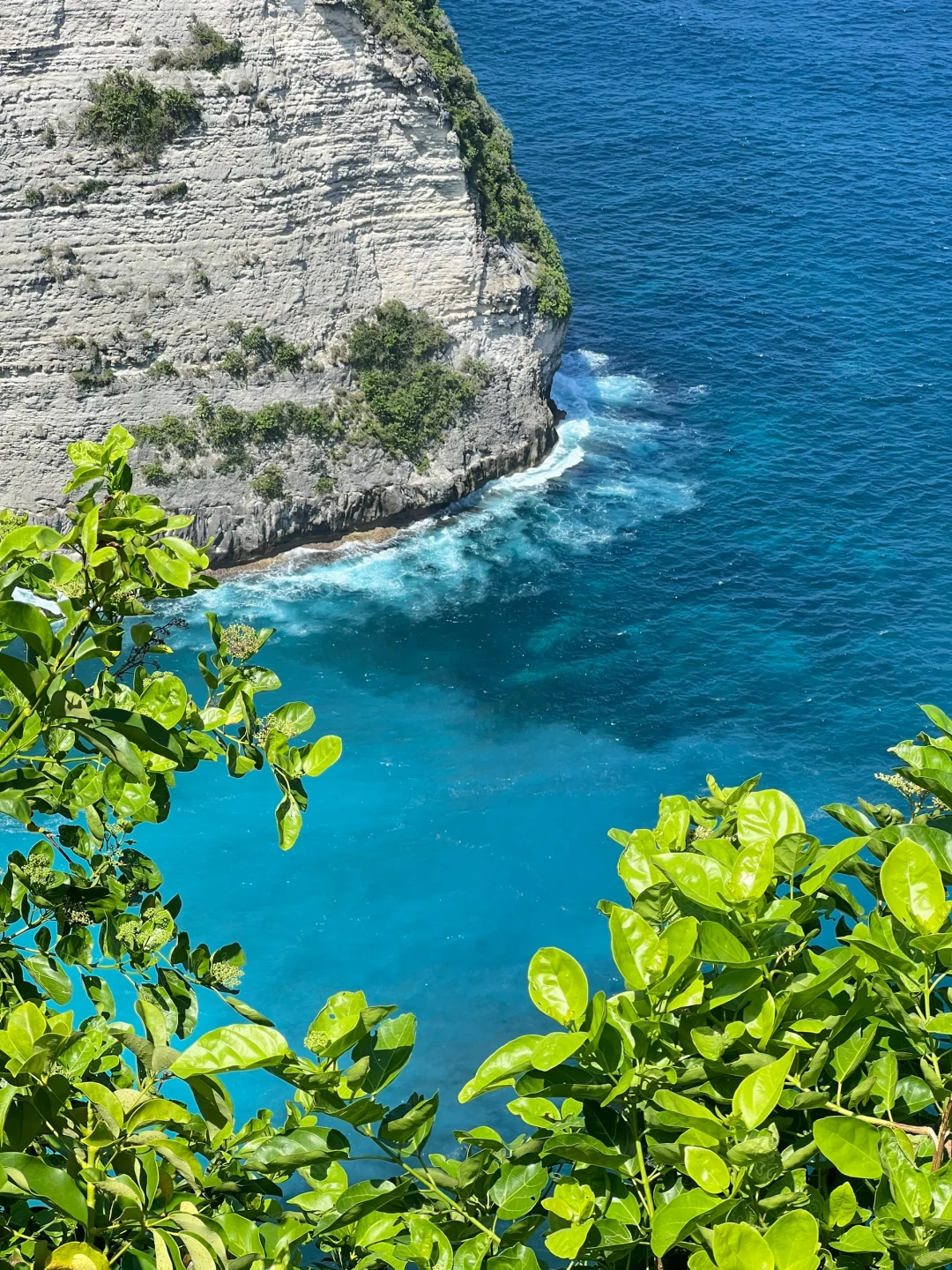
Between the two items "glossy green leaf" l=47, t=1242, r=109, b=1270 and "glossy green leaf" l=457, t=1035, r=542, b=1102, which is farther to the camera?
"glossy green leaf" l=457, t=1035, r=542, b=1102

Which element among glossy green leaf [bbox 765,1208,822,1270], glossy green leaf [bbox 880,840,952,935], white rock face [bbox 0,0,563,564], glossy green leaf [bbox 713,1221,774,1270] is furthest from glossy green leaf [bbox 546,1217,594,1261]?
white rock face [bbox 0,0,563,564]

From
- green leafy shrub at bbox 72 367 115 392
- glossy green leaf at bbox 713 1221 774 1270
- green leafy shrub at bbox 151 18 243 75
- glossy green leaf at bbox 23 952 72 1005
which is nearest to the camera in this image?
glossy green leaf at bbox 713 1221 774 1270

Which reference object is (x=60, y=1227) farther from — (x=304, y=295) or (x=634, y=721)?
(x=304, y=295)

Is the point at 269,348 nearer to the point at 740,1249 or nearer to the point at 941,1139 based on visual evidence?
the point at 941,1139

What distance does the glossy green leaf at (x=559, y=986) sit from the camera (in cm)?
561

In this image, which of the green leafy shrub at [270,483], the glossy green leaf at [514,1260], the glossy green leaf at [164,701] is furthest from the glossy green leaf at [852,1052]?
the green leafy shrub at [270,483]

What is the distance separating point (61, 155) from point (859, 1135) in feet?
129

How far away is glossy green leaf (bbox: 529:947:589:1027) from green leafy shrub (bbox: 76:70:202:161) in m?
38.5

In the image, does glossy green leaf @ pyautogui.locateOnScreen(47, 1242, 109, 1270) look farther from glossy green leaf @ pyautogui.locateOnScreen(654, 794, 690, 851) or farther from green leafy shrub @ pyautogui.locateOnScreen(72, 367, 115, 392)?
green leafy shrub @ pyautogui.locateOnScreen(72, 367, 115, 392)

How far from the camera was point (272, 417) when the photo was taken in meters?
42.1

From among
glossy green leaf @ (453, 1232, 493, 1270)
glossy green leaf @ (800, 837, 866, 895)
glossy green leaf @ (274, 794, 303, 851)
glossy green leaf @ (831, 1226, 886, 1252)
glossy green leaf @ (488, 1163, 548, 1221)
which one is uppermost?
glossy green leaf @ (800, 837, 866, 895)

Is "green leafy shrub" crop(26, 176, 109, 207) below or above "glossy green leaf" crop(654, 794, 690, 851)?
below

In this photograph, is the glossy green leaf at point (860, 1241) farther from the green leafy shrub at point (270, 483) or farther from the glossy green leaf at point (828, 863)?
the green leafy shrub at point (270, 483)

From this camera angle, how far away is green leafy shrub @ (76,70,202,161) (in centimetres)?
3875
